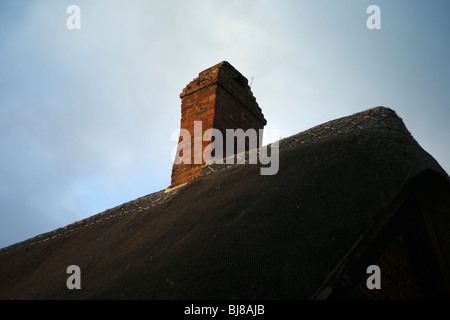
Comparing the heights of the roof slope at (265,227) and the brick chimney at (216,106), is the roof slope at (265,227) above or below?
below

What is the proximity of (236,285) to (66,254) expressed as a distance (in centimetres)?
291

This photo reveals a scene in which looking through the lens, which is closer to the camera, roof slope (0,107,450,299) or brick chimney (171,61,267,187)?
roof slope (0,107,450,299)

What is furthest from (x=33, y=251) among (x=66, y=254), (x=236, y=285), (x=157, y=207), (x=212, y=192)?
(x=236, y=285)

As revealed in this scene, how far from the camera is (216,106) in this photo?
506cm

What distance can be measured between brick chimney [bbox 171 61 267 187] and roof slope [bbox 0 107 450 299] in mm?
1138

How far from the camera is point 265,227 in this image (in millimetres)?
2062

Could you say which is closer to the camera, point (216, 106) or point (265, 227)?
point (265, 227)

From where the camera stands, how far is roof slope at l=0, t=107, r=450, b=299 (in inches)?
68.7

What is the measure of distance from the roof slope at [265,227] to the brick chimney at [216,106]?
1138 mm

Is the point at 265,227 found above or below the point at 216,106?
below

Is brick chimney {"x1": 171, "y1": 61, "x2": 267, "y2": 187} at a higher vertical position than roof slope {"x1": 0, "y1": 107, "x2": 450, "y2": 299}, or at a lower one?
higher

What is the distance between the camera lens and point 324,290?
5.30ft

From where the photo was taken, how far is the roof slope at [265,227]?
1.75 m

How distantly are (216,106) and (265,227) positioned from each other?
3.20 metres
